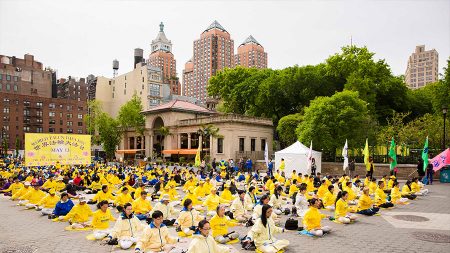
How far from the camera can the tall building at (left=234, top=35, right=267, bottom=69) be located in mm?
150250

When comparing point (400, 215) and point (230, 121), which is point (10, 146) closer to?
point (230, 121)

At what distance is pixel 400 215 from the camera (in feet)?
47.6

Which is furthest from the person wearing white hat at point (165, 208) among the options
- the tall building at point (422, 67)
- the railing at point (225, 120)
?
the tall building at point (422, 67)

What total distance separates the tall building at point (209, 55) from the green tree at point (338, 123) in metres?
110

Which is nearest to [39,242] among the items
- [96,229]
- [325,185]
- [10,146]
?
[96,229]

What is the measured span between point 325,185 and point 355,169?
51.6 feet

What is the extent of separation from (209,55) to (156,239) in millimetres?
140366

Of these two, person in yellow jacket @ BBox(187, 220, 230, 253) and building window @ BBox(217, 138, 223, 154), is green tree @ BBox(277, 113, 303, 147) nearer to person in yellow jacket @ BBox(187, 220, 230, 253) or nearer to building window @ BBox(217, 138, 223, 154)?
building window @ BBox(217, 138, 223, 154)

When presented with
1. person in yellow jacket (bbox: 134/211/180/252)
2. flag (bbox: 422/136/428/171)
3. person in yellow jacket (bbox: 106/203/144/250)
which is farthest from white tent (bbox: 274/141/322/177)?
person in yellow jacket (bbox: 134/211/180/252)

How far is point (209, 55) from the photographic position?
5709 inches

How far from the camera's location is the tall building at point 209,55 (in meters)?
145

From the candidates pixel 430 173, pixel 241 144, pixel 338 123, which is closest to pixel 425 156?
pixel 430 173

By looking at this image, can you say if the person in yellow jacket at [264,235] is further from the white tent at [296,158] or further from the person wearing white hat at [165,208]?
the white tent at [296,158]

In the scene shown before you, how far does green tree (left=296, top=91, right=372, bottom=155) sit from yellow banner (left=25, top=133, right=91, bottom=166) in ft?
72.8
